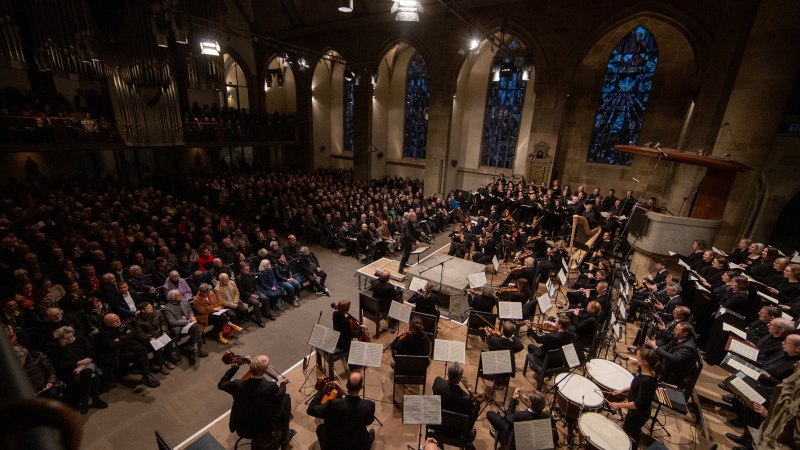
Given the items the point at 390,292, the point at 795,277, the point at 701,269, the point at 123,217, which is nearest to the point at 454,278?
the point at 390,292

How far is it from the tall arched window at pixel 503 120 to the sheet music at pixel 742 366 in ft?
42.6

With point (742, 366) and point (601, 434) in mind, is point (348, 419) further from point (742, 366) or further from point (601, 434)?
point (742, 366)

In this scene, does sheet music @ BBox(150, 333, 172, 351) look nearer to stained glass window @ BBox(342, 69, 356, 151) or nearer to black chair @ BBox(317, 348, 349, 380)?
black chair @ BBox(317, 348, 349, 380)

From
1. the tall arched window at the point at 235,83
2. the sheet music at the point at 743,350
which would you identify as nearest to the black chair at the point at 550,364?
the sheet music at the point at 743,350

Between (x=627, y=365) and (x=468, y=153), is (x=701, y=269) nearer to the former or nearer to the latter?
(x=627, y=365)

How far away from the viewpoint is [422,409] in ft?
11.9

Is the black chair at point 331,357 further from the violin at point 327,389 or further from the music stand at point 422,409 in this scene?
the music stand at point 422,409

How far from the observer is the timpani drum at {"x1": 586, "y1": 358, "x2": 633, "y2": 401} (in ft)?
14.3

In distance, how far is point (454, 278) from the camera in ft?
26.1

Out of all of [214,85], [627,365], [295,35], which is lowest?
[627,365]

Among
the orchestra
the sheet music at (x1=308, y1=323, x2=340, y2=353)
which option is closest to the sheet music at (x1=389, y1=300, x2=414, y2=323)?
the orchestra

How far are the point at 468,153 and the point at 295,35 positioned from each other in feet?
39.7

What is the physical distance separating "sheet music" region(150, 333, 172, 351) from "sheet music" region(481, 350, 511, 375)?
4.71 m

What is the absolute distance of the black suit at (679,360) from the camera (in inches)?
178
